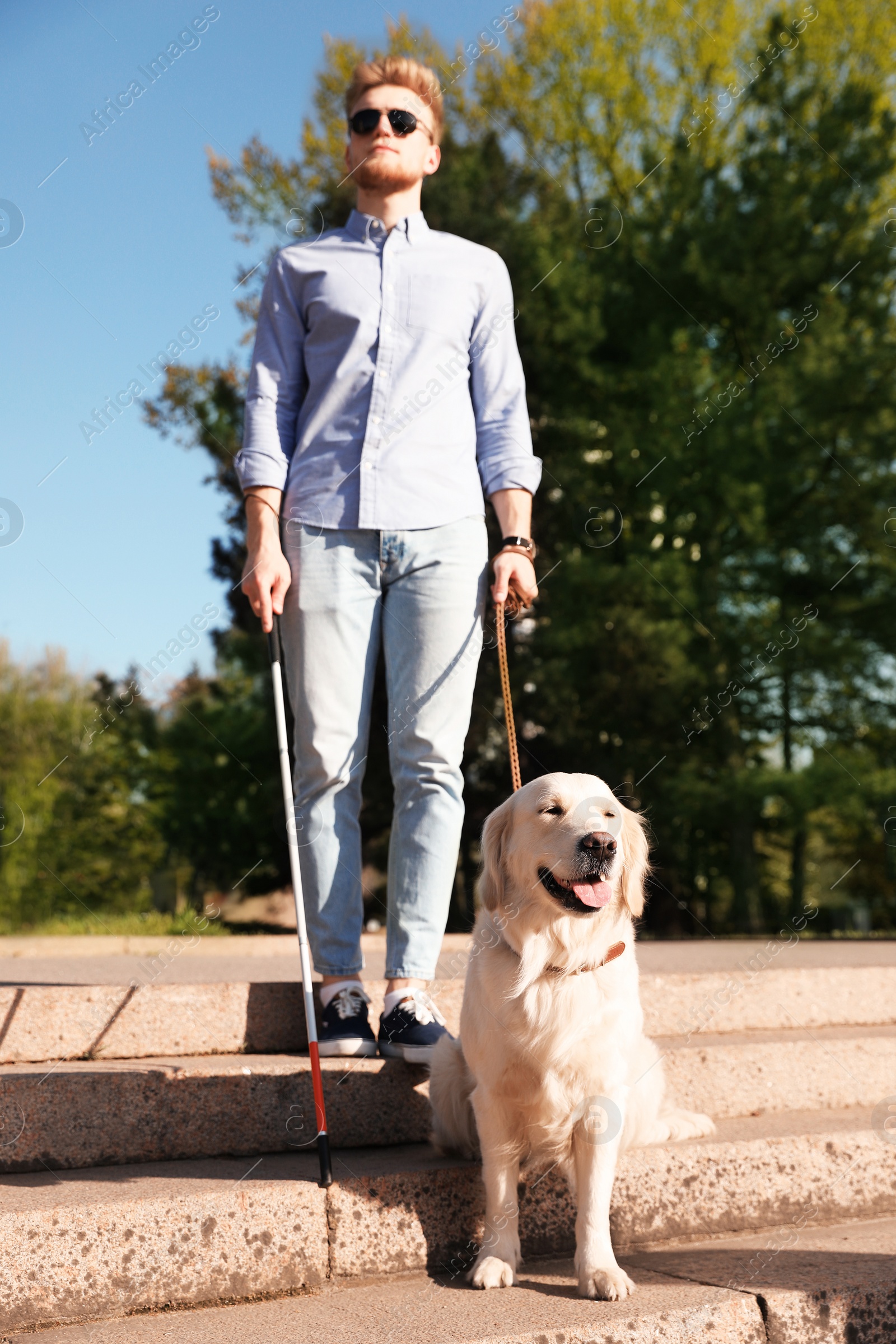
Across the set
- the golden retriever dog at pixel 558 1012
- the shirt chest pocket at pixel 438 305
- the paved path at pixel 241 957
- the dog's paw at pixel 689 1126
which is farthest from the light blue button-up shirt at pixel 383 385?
the dog's paw at pixel 689 1126

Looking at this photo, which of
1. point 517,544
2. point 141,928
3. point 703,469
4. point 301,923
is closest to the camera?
point 301,923

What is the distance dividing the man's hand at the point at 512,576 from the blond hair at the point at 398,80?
1.19 meters

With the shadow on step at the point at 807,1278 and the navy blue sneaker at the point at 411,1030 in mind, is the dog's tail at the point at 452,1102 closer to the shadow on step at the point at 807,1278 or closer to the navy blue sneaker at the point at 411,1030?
the navy blue sneaker at the point at 411,1030

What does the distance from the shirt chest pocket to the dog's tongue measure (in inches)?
61.9

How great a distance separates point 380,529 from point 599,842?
104 centimetres

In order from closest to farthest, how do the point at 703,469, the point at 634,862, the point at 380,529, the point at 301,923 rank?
the point at 634,862, the point at 301,923, the point at 380,529, the point at 703,469

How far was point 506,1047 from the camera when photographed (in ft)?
7.02

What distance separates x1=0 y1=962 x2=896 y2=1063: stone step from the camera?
277cm

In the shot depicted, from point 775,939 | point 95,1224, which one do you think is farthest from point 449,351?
point 775,939

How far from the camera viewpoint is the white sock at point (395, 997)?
8.94ft

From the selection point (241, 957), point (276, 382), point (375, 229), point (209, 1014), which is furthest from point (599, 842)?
point (241, 957)

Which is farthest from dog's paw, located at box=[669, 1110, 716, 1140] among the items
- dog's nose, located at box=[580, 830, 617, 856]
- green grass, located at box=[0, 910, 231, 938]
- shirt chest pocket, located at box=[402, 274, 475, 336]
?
green grass, located at box=[0, 910, 231, 938]

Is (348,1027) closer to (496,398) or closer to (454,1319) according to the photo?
(454,1319)

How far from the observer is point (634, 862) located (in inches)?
91.6
